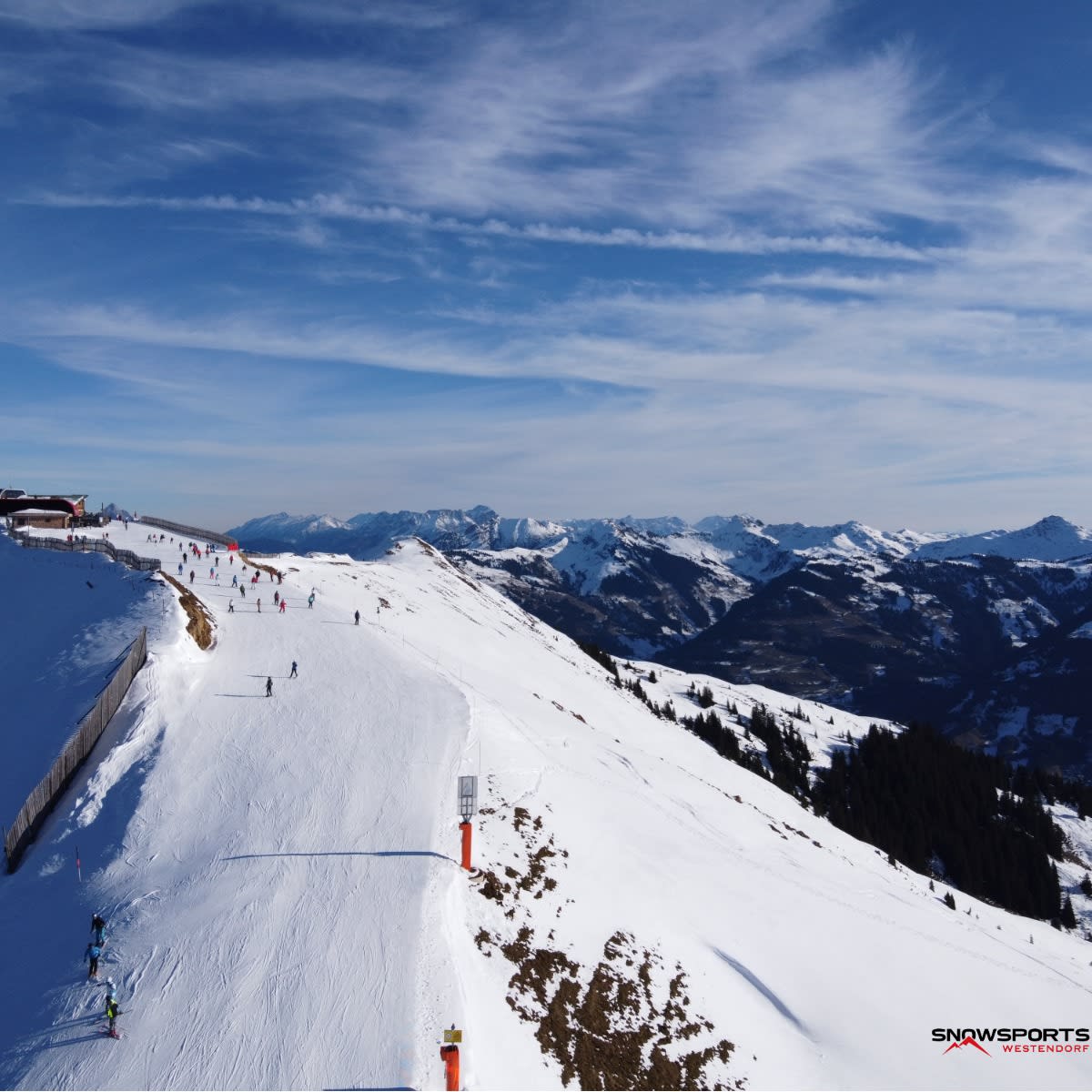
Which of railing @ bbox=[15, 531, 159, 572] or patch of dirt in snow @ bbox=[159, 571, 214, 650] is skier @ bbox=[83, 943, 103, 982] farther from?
railing @ bbox=[15, 531, 159, 572]

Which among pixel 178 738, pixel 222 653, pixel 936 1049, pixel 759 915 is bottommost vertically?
pixel 936 1049

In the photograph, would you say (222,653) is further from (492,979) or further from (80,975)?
(492,979)

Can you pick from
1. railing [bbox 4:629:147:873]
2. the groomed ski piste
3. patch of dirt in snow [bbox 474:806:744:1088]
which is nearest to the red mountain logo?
the groomed ski piste

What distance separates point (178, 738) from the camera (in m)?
29.1

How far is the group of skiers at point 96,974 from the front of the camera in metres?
16.2

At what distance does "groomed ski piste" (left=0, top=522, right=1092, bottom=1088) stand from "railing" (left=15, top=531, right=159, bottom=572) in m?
Result: 6.36

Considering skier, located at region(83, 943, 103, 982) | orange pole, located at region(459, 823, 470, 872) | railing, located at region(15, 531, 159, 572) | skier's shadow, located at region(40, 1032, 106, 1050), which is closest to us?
skier's shadow, located at region(40, 1032, 106, 1050)

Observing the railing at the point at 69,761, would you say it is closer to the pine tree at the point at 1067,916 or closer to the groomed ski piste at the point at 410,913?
the groomed ski piste at the point at 410,913

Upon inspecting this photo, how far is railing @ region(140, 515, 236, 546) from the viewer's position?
252 ft

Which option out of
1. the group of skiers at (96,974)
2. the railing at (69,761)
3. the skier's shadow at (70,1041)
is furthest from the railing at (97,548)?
the skier's shadow at (70,1041)

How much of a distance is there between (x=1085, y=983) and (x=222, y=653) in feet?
159

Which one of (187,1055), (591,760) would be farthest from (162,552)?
(187,1055)

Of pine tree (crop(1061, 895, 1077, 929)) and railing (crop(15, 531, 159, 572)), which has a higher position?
railing (crop(15, 531, 159, 572))

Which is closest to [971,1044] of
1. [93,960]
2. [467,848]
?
[467,848]
